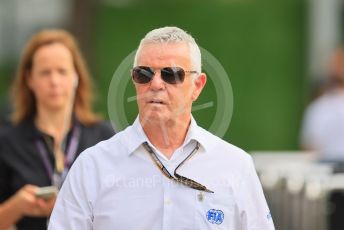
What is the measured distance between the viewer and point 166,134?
446 cm

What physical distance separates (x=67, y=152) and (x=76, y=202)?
1.71m

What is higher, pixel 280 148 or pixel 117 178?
pixel 117 178

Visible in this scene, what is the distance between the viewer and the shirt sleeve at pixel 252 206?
4.43 m

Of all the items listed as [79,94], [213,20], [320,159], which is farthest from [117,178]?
[213,20]

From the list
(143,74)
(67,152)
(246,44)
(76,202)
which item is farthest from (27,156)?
(246,44)

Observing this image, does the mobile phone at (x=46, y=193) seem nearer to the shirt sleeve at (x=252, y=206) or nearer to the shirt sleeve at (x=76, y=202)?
the shirt sleeve at (x=76, y=202)

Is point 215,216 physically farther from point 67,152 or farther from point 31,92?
point 31,92

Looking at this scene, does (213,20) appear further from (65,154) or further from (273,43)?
(65,154)

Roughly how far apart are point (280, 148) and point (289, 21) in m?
2.05

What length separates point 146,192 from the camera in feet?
14.3

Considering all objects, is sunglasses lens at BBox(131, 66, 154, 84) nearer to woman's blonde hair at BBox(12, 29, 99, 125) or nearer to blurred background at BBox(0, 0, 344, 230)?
woman's blonde hair at BBox(12, 29, 99, 125)

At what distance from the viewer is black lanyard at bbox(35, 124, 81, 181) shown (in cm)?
602

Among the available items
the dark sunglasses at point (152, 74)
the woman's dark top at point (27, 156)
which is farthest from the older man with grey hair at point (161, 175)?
the woman's dark top at point (27, 156)

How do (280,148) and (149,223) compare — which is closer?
(149,223)
